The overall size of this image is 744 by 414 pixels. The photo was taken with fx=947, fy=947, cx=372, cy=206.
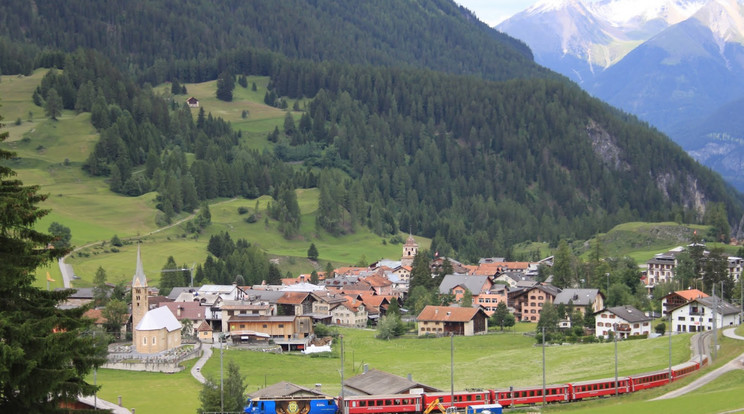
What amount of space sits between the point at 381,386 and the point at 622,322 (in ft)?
157

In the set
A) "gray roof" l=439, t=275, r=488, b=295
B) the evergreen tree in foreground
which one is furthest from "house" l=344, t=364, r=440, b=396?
"gray roof" l=439, t=275, r=488, b=295

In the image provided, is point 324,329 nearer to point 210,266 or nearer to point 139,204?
point 210,266

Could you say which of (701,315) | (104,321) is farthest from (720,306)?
(104,321)

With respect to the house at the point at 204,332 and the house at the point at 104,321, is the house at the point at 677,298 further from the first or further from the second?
the house at the point at 104,321

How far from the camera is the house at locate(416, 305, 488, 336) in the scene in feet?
375

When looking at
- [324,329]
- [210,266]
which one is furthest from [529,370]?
[210,266]

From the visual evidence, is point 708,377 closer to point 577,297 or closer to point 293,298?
point 577,297

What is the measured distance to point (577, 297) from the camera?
118812 mm

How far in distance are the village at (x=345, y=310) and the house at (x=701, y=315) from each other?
10cm

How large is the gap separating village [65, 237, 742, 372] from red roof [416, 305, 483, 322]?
0.12 metres

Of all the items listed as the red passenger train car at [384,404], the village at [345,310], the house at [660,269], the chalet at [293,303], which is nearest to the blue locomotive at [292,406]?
the red passenger train car at [384,404]

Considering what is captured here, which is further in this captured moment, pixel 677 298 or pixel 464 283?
pixel 464 283

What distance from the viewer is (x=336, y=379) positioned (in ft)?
267

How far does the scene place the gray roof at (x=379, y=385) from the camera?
203 ft
